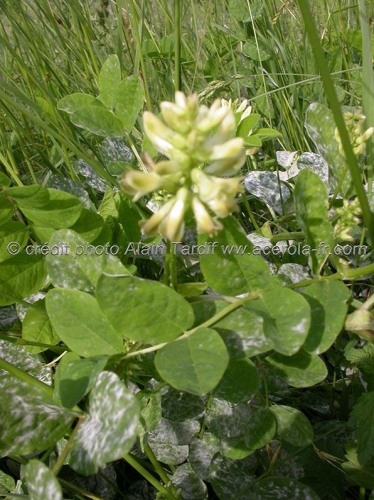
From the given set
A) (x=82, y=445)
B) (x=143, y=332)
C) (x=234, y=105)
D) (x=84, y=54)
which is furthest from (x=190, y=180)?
(x=84, y=54)

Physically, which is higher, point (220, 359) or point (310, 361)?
point (220, 359)

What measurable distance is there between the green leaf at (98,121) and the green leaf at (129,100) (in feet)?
0.06

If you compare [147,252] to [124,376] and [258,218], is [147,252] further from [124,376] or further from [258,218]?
[258,218]

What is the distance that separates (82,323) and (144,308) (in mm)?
149

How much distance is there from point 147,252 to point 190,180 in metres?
0.52

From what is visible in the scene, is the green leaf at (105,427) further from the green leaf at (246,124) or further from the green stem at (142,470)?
the green leaf at (246,124)

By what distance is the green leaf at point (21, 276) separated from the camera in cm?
102

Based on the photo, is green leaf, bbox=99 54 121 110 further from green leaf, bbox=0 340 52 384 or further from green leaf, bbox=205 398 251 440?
green leaf, bbox=205 398 251 440

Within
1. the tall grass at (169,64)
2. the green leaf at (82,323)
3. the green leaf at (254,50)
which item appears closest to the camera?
the green leaf at (82,323)

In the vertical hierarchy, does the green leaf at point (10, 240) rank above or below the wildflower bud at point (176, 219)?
below

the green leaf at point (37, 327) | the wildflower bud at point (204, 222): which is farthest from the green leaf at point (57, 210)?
the wildflower bud at point (204, 222)

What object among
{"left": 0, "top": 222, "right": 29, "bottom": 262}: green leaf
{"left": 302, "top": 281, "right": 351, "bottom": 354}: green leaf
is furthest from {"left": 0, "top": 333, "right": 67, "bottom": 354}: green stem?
{"left": 302, "top": 281, "right": 351, "bottom": 354}: green leaf

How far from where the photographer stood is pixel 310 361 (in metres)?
0.89

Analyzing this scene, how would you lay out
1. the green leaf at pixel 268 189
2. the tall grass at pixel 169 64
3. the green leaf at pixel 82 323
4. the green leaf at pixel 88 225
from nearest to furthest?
1. the green leaf at pixel 82 323
2. the green leaf at pixel 88 225
3. the green leaf at pixel 268 189
4. the tall grass at pixel 169 64
